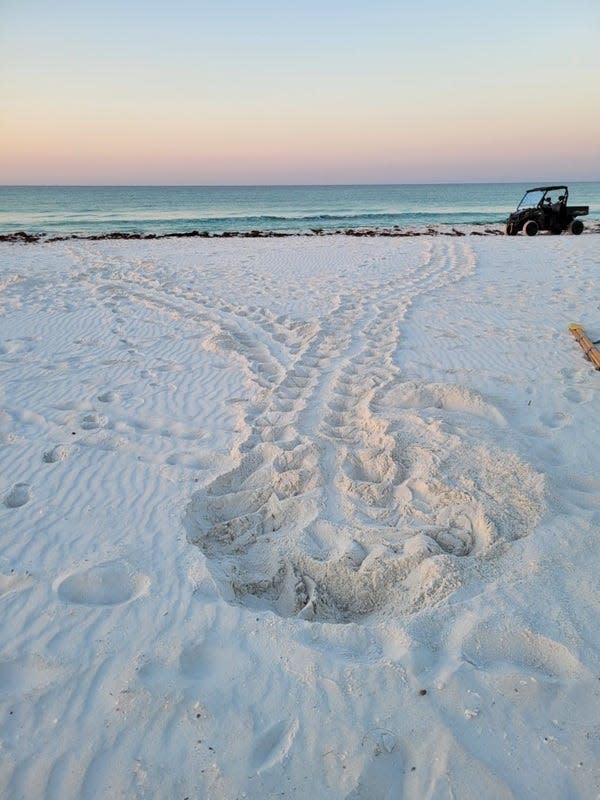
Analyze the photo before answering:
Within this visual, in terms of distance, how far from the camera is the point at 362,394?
4957 millimetres

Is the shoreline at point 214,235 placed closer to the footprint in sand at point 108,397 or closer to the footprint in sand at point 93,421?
the footprint in sand at point 108,397

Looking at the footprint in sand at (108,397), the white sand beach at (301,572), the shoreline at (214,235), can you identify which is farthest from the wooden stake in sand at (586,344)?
the shoreline at (214,235)

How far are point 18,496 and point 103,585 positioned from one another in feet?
3.88

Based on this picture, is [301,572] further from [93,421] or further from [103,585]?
[93,421]

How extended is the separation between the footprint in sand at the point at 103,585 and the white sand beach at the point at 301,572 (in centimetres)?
1

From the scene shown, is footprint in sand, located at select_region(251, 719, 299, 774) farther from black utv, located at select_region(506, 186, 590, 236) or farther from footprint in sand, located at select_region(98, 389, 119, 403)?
black utv, located at select_region(506, 186, 590, 236)

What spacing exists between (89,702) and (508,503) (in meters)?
2.42

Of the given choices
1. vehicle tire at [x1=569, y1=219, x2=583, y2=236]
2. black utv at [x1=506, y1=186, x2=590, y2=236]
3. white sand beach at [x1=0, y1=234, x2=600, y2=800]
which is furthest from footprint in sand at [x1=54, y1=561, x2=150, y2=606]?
vehicle tire at [x1=569, y1=219, x2=583, y2=236]

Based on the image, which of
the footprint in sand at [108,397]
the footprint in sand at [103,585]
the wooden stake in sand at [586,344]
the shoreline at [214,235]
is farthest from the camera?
the shoreline at [214,235]

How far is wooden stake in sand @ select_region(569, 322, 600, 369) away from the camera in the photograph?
18.5ft

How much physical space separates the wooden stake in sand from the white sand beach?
151 millimetres

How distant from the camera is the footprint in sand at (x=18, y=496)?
136 inches

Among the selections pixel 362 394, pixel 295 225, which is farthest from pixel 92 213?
pixel 362 394

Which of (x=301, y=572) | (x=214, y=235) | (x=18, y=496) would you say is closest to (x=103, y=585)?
(x=301, y=572)
